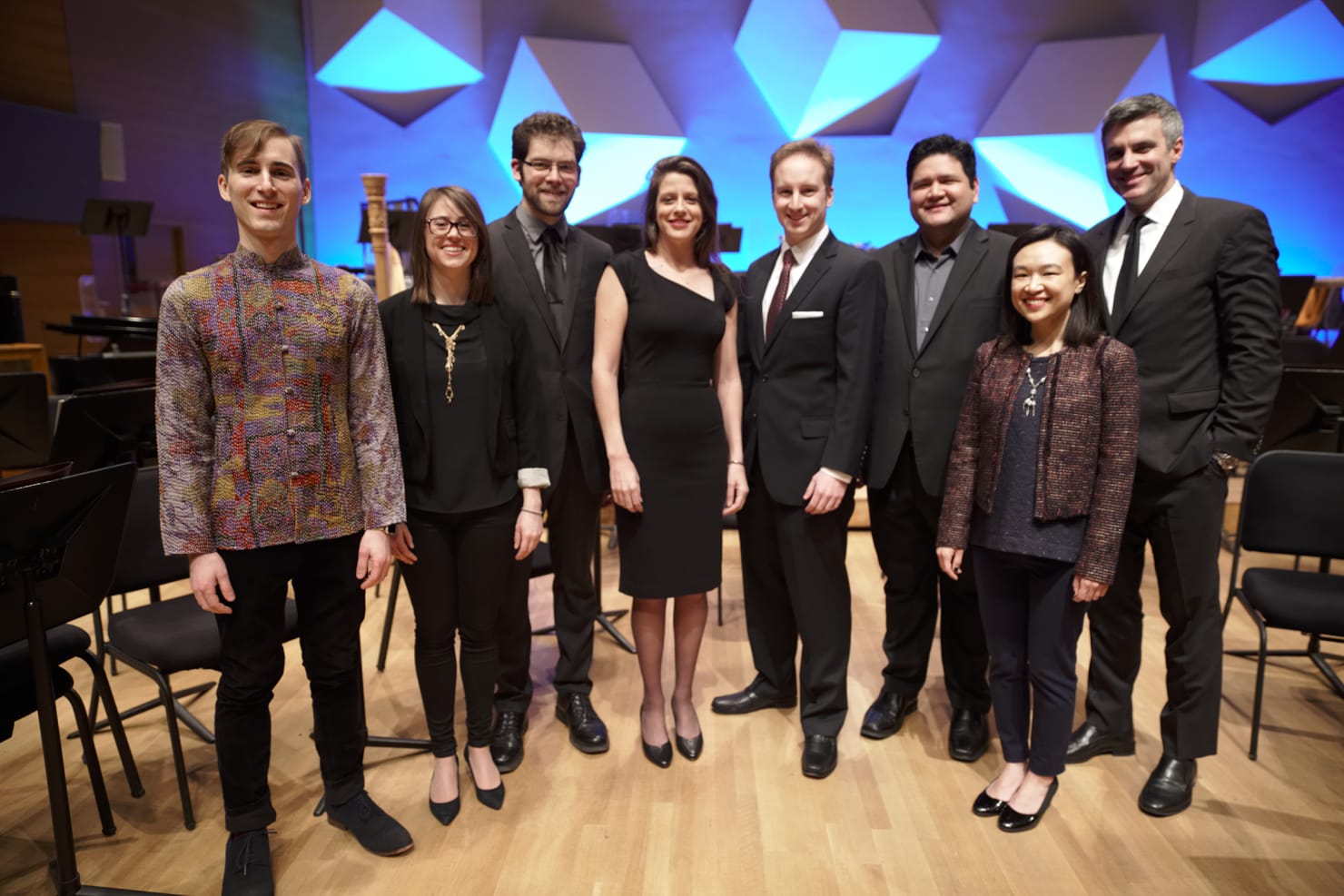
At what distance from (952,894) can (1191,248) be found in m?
Answer: 1.72

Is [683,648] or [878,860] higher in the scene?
[683,648]

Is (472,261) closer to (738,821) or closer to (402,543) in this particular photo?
(402,543)

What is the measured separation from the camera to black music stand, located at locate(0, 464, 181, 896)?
1.58m

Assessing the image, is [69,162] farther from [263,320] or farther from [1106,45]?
[1106,45]

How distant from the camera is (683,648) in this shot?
2539 millimetres

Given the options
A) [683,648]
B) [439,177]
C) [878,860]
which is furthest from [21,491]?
[439,177]

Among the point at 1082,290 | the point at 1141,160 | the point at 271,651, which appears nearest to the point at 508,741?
the point at 271,651

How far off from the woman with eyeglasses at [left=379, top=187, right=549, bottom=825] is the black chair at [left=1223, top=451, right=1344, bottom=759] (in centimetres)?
225

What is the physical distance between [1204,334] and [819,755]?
1.58 metres

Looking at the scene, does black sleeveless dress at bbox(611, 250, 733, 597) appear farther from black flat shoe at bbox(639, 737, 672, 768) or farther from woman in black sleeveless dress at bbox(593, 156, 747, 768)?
black flat shoe at bbox(639, 737, 672, 768)

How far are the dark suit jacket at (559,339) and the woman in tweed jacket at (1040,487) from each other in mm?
1053

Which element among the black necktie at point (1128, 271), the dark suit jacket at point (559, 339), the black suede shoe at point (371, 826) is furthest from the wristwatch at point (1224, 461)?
the black suede shoe at point (371, 826)

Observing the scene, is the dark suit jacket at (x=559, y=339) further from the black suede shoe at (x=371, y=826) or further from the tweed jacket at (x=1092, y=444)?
the tweed jacket at (x=1092, y=444)

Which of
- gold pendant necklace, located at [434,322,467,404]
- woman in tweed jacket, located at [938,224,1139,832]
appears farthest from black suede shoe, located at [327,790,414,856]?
woman in tweed jacket, located at [938,224,1139,832]
